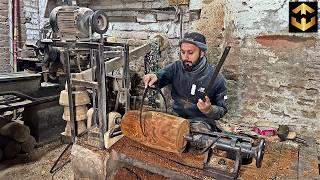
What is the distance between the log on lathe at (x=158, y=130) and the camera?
6.04ft

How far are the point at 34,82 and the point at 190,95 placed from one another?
2.00m

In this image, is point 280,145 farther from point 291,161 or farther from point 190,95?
point 190,95

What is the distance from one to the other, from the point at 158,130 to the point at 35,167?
5.87 ft

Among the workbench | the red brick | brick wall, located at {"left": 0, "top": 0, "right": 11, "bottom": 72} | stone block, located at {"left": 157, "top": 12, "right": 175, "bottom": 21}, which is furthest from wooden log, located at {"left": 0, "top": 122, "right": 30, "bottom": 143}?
the red brick

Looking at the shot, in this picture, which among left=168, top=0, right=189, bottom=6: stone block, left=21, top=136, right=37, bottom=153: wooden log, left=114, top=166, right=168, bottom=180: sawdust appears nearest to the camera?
left=114, top=166, right=168, bottom=180: sawdust

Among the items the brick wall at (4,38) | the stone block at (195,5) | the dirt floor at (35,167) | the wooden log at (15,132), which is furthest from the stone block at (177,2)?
the brick wall at (4,38)

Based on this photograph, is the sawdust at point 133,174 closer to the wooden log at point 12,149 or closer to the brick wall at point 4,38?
the wooden log at point 12,149

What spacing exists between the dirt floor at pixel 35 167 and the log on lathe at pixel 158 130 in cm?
117

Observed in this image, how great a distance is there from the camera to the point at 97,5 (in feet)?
13.7

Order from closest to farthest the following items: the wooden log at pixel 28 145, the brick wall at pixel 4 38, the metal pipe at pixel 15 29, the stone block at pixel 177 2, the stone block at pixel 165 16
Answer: the wooden log at pixel 28 145 < the stone block at pixel 177 2 < the stone block at pixel 165 16 < the brick wall at pixel 4 38 < the metal pipe at pixel 15 29

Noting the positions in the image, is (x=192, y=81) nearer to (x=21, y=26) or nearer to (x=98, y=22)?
(x=98, y=22)

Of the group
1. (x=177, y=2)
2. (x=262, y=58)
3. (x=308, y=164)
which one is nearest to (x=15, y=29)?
(x=177, y=2)

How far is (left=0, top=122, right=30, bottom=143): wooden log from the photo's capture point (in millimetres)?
3156

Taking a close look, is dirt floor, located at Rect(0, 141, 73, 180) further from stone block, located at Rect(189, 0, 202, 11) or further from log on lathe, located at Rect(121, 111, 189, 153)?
stone block, located at Rect(189, 0, 202, 11)
